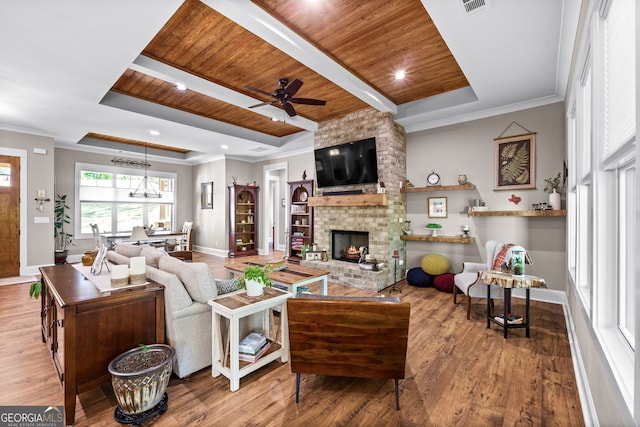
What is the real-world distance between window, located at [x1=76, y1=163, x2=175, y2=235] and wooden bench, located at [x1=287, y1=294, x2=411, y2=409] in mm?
7844

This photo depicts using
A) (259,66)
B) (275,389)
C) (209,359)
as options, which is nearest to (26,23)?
(259,66)

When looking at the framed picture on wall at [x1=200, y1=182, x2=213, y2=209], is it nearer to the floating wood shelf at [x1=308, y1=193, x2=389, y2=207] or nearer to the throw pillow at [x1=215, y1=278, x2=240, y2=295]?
the floating wood shelf at [x1=308, y1=193, x2=389, y2=207]

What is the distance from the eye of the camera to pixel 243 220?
824cm

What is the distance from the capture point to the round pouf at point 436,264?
4.71 meters

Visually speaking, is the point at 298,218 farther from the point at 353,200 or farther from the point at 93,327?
the point at 93,327

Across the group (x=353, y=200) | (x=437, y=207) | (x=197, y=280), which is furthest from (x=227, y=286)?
(x=437, y=207)

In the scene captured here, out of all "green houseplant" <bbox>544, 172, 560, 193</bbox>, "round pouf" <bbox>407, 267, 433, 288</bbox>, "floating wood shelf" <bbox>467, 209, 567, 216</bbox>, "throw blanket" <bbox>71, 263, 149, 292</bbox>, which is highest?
"green houseplant" <bbox>544, 172, 560, 193</bbox>

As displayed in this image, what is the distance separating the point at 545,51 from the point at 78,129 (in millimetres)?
7460

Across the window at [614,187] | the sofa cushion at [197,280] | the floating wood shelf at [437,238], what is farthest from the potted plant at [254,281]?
the floating wood shelf at [437,238]

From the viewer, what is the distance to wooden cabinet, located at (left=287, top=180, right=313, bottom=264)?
23.4 ft

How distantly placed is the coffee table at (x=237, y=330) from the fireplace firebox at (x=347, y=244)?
3020 mm

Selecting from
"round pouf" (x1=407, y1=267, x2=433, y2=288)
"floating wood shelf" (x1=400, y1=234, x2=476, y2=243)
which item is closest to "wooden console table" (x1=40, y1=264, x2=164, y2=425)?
"round pouf" (x1=407, y1=267, x2=433, y2=288)

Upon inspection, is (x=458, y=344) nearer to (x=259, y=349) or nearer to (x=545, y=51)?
(x=259, y=349)

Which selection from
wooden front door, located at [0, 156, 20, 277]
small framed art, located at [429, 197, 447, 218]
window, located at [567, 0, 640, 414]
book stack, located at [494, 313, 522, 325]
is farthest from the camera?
wooden front door, located at [0, 156, 20, 277]
